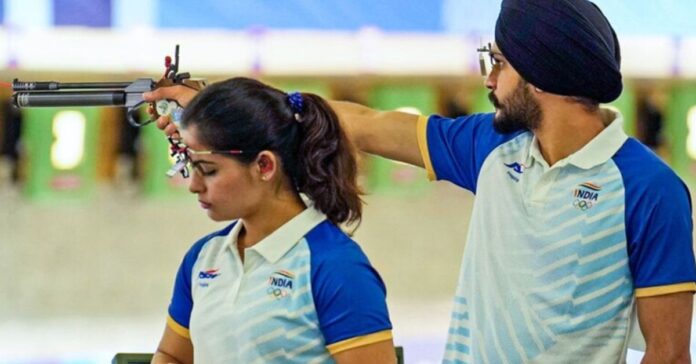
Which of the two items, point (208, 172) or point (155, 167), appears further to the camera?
point (155, 167)

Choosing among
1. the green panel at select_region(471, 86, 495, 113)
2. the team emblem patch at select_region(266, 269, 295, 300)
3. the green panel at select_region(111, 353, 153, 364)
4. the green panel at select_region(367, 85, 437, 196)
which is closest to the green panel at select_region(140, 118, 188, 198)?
the green panel at select_region(367, 85, 437, 196)

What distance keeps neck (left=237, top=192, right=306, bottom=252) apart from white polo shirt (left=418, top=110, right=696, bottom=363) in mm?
399

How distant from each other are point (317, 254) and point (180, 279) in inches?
10.5

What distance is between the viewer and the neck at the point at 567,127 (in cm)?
221

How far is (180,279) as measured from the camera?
2062mm

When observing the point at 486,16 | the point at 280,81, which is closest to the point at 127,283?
the point at 280,81

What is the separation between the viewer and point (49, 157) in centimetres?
348

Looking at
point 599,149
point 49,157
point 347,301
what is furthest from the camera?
point 49,157

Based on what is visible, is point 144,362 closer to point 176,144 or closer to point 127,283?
point 176,144

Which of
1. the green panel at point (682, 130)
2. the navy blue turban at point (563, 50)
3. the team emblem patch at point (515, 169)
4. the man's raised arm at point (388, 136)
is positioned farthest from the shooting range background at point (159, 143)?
the navy blue turban at point (563, 50)

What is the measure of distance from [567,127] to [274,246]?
1.95 ft

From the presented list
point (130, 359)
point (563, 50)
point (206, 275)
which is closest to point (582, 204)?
point (563, 50)

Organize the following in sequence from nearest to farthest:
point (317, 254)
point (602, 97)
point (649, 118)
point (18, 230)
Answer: point (317, 254) < point (602, 97) < point (18, 230) < point (649, 118)

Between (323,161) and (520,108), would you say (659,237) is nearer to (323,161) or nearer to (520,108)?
(520,108)
